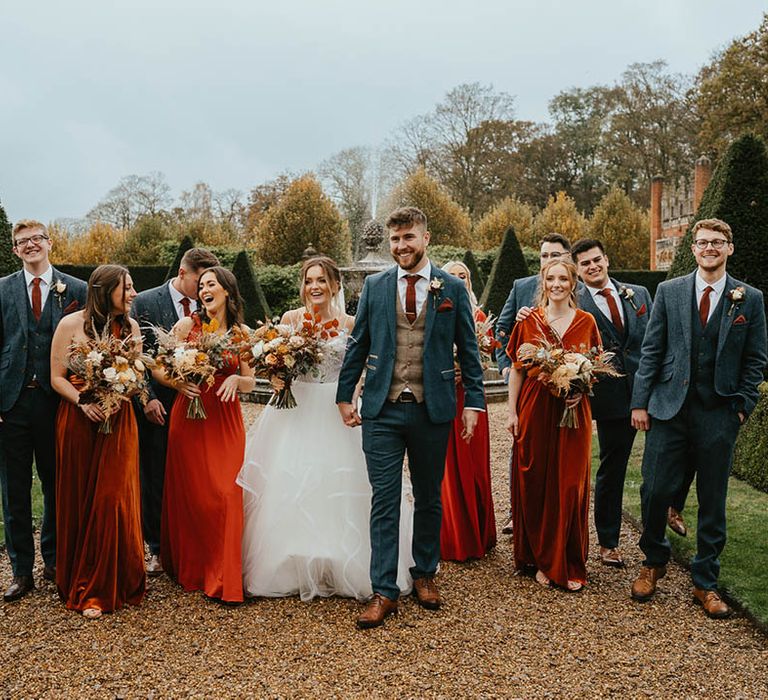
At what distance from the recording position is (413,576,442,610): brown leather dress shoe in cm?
411

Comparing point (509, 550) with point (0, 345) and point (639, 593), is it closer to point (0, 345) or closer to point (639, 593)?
point (639, 593)

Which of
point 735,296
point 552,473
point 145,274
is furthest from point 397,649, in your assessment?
point 145,274

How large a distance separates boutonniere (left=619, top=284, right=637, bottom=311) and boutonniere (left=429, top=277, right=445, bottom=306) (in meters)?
1.72

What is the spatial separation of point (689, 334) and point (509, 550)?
204 cm

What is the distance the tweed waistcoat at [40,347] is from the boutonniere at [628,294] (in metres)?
3.79

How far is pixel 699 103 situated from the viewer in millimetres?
30484

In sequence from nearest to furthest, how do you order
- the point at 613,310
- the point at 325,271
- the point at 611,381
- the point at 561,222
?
the point at 325,271
the point at 611,381
the point at 613,310
the point at 561,222

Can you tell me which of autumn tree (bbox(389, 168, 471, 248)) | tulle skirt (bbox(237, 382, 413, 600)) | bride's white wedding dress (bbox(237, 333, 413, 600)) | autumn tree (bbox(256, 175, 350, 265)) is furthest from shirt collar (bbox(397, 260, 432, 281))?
autumn tree (bbox(389, 168, 471, 248))

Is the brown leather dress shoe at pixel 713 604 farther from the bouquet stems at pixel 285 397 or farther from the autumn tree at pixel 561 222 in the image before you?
the autumn tree at pixel 561 222

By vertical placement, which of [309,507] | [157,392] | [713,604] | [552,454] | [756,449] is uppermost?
[157,392]

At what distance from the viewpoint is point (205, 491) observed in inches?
171

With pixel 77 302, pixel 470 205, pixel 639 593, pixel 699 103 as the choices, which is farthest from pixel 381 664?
pixel 470 205

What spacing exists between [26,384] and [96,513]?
0.92 metres

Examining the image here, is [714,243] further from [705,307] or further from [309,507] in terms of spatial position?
[309,507]
